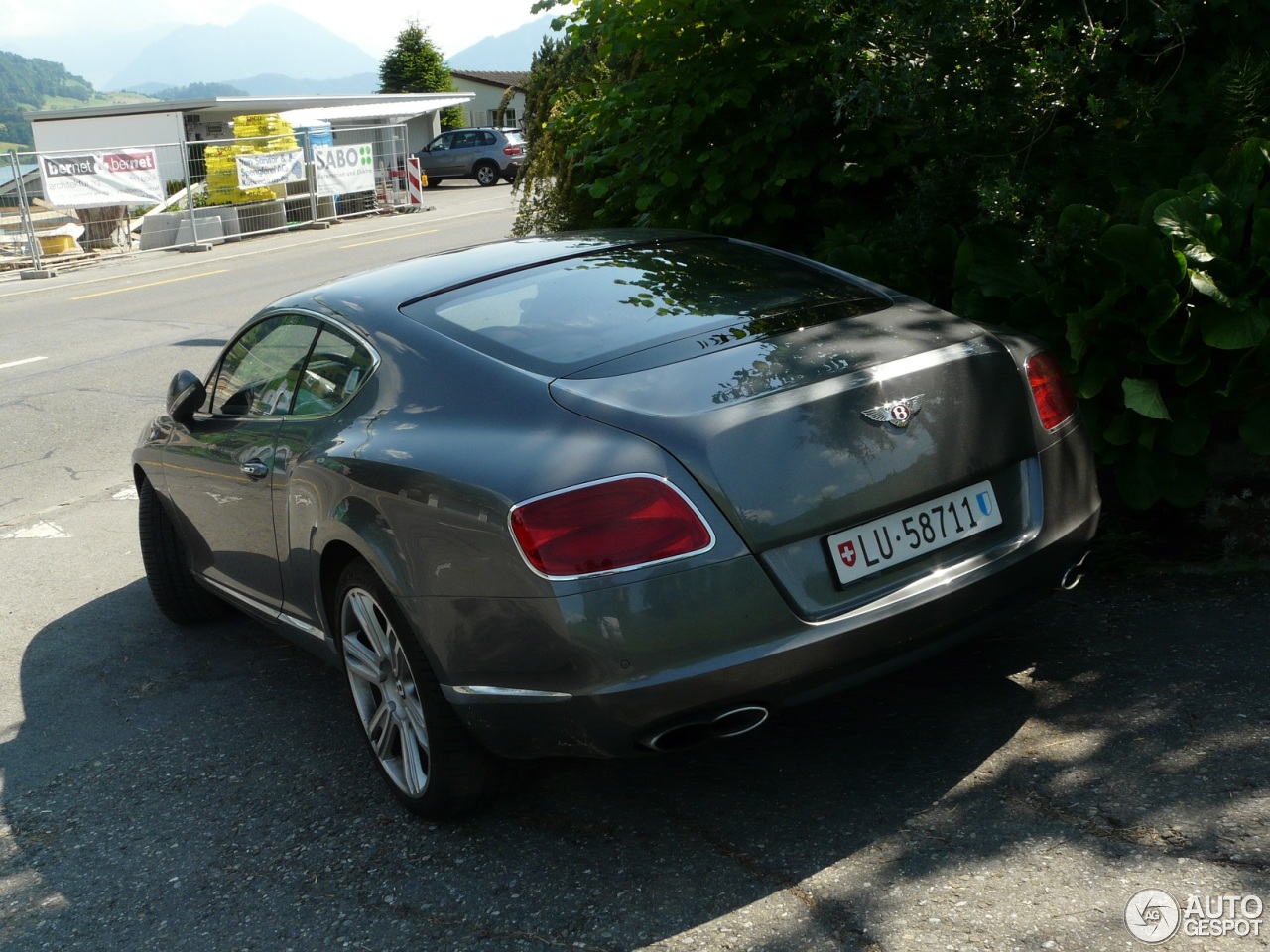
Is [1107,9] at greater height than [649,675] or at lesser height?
greater

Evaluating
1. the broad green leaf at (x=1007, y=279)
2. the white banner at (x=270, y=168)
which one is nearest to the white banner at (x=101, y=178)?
the white banner at (x=270, y=168)

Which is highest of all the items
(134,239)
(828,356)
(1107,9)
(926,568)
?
(1107,9)

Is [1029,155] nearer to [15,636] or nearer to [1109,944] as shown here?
[1109,944]

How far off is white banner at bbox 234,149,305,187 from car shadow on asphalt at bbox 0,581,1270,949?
2189 centimetres

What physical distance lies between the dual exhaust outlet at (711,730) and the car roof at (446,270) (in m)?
1.64

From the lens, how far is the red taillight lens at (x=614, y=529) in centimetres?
289

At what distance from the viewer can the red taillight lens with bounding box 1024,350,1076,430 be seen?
3539 mm

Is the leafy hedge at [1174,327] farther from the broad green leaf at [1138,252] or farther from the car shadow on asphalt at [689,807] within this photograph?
the car shadow on asphalt at [689,807]

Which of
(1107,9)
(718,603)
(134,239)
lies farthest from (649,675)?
(134,239)

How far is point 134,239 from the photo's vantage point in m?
25.6

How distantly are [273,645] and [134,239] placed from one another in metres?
22.7

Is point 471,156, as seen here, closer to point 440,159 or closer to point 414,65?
point 440,159

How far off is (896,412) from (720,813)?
1.13 m

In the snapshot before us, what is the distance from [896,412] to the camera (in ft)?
10.4
